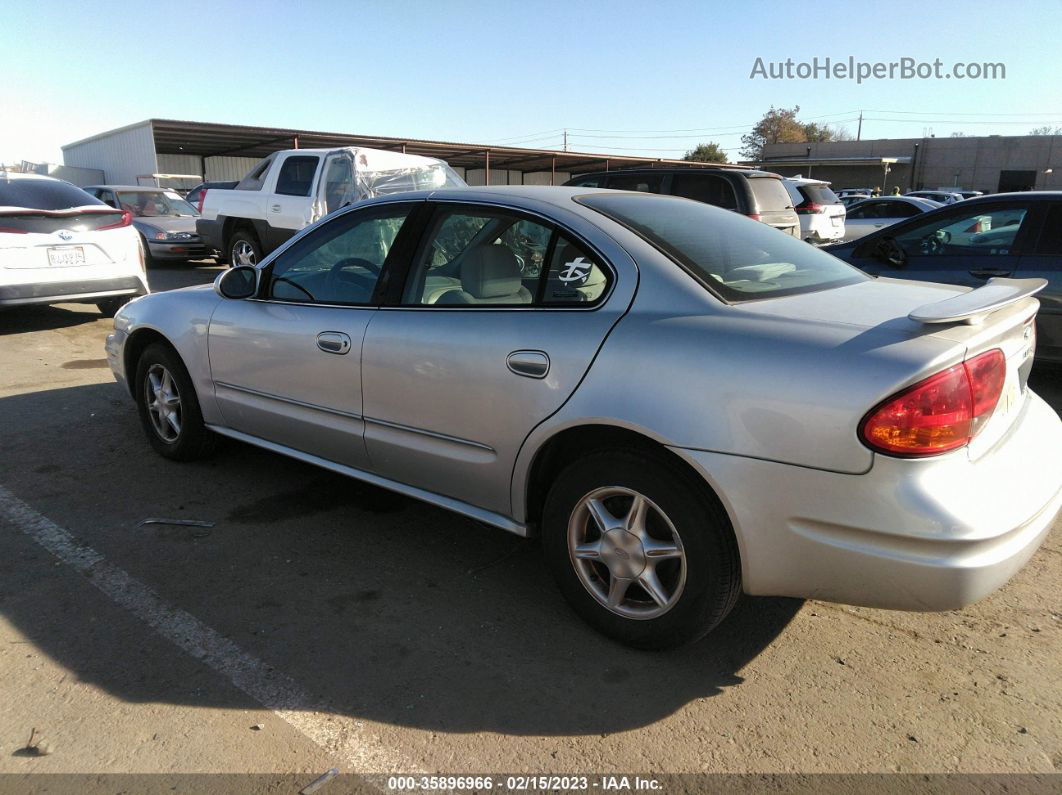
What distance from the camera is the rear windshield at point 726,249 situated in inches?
112

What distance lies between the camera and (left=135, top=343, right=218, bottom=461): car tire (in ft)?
14.5

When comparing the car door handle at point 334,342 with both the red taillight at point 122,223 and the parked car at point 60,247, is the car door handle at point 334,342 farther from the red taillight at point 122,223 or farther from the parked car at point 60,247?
the red taillight at point 122,223

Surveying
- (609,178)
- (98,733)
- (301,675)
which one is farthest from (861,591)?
(609,178)

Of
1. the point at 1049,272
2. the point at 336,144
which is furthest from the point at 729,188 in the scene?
the point at 336,144

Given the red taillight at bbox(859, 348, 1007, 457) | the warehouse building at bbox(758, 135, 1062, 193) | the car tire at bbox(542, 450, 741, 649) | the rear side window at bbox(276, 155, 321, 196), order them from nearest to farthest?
the red taillight at bbox(859, 348, 1007, 457) < the car tire at bbox(542, 450, 741, 649) < the rear side window at bbox(276, 155, 321, 196) < the warehouse building at bbox(758, 135, 1062, 193)

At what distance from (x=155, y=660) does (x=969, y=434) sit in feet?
9.09

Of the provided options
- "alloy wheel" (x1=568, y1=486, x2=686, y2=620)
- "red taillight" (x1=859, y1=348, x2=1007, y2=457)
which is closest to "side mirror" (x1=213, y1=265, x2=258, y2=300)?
"alloy wheel" (x1=568, y1=486, x2=686, y2=620)

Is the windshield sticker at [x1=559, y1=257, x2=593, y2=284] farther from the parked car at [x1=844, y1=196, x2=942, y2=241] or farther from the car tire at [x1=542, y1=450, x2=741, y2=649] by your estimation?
the parked car at [x1=844, y1=196, x2=942, y2=241]

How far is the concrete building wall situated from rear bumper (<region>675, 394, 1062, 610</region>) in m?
26.2

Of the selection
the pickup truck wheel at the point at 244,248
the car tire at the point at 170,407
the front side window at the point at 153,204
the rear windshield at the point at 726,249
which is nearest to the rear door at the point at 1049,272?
the rear windshield at the point at 726,249

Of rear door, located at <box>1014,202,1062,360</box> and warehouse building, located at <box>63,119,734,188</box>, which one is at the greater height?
warehouse building, located at <box>63,119,734,188</box>

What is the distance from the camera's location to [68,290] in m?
7.99

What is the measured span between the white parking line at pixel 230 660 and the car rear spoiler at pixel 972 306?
2.02 metres

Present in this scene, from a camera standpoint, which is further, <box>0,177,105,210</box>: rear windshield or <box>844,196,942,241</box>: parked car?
<box>844,196,942,241</box>: parked car
